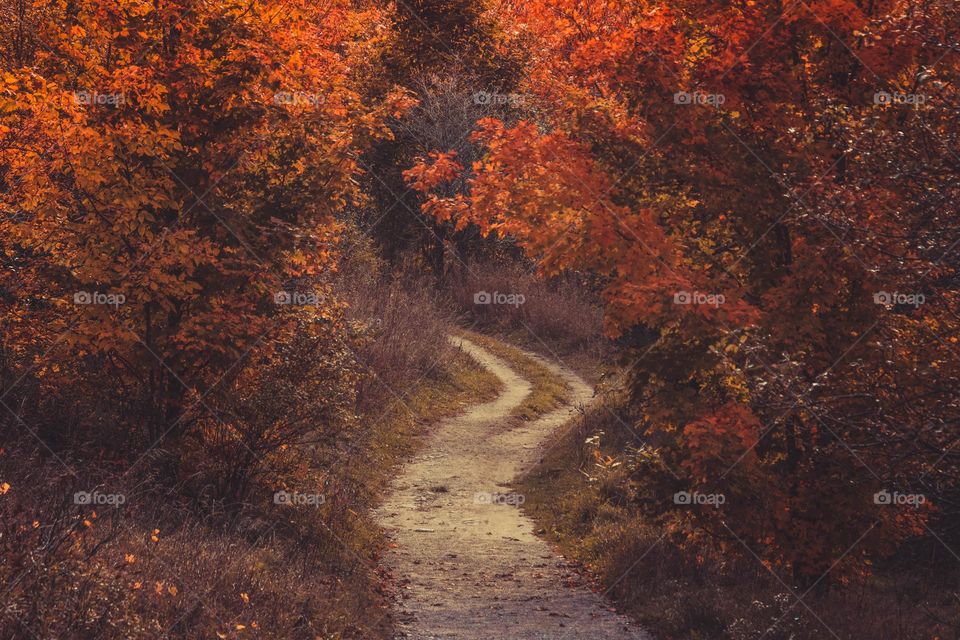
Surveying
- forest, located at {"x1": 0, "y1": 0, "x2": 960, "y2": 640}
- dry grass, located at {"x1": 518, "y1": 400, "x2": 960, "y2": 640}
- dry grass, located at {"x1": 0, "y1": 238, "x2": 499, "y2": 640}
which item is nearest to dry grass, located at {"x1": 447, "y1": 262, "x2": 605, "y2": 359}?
dry grass, located at {"x1": 518, "y1": 400, "x2": 960, "y2": 640}

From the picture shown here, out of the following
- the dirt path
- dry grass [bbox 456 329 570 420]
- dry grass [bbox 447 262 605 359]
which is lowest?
the dirt path

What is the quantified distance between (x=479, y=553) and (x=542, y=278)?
13.9 ft

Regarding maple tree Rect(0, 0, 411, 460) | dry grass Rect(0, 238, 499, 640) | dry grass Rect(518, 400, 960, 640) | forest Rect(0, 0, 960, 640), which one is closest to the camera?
dry grass Rect(0, 238, 499, 640)

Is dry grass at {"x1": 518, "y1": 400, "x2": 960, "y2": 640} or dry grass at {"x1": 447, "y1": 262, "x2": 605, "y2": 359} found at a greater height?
dry grass at {"x1": 447, "y1": 262, "x2": 605, "y2": 359}

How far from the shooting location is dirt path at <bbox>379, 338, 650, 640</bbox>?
1005 cm

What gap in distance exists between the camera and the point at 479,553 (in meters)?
13.1

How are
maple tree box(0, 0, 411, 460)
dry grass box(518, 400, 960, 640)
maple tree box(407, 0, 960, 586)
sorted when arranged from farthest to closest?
1. maple tree box(0, 0, 411, 460)
2. dry grass box(518, 400, 960, 640)
3. maple tree box(407, 0, 960, 586)

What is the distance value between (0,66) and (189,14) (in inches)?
108

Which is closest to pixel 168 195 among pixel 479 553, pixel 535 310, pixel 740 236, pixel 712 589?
pixel 479 553

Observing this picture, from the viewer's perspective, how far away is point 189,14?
36.2 feet

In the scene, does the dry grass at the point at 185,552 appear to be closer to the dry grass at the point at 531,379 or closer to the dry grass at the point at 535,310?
the dry grass at the point at 531,379

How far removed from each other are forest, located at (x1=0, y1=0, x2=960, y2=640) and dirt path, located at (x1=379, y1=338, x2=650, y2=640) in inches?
3.6

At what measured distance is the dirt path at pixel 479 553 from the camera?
10047 millimetres

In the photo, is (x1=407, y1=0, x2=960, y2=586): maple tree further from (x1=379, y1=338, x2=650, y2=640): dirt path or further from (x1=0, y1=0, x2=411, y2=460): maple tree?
(x1=0, y1=0, x2=411, y2=460): maple tree
